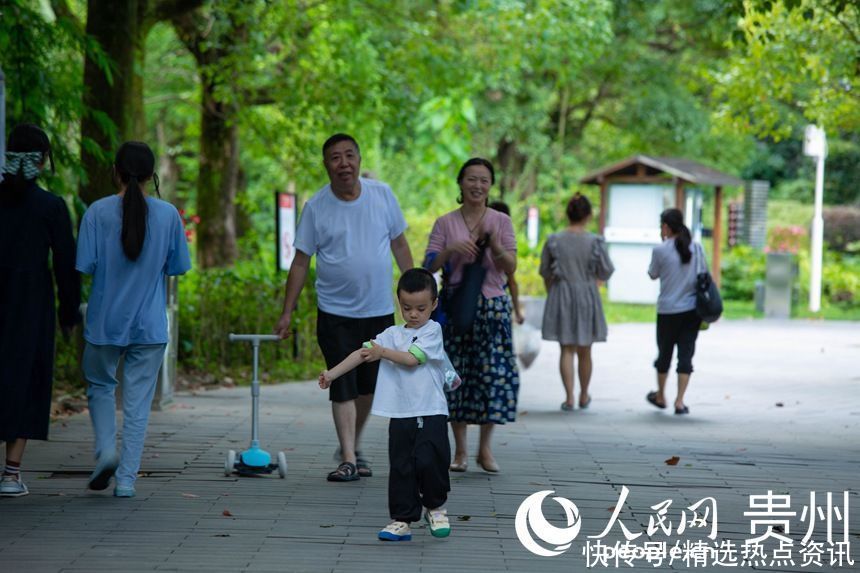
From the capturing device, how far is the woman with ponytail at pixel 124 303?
693 centimetres

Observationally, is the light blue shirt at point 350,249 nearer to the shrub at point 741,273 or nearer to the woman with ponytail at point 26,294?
the woman with ponytail at point 26,294

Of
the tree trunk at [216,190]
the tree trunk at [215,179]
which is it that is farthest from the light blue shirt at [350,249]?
the tree trunk at [216,190]

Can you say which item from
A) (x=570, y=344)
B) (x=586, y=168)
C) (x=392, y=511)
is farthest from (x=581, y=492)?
(x=586, y=168)

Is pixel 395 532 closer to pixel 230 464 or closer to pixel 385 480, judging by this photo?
pixel 385 480

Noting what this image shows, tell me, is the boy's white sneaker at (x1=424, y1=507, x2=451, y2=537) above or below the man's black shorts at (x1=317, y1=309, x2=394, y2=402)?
below

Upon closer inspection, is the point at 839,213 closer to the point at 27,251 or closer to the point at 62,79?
the point at 62,79

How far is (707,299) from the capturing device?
1187 centimetres

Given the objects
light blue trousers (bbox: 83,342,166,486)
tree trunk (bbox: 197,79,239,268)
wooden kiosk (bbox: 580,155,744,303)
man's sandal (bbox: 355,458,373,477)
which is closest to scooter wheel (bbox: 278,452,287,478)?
man's sandal (bbox: 355,458,373,477)

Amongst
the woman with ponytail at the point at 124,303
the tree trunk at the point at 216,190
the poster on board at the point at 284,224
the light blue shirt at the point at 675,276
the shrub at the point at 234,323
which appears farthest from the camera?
the tree trunk at the point at 216,190

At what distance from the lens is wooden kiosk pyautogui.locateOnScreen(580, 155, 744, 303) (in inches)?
1133

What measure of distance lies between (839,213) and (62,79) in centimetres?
3315

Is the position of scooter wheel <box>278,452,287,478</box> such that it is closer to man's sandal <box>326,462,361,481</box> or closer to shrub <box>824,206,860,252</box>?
man's sandal <box>326,462,361,481</box>

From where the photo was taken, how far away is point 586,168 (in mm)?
42531

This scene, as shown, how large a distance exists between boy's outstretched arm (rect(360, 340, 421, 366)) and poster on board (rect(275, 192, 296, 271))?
8999mm
